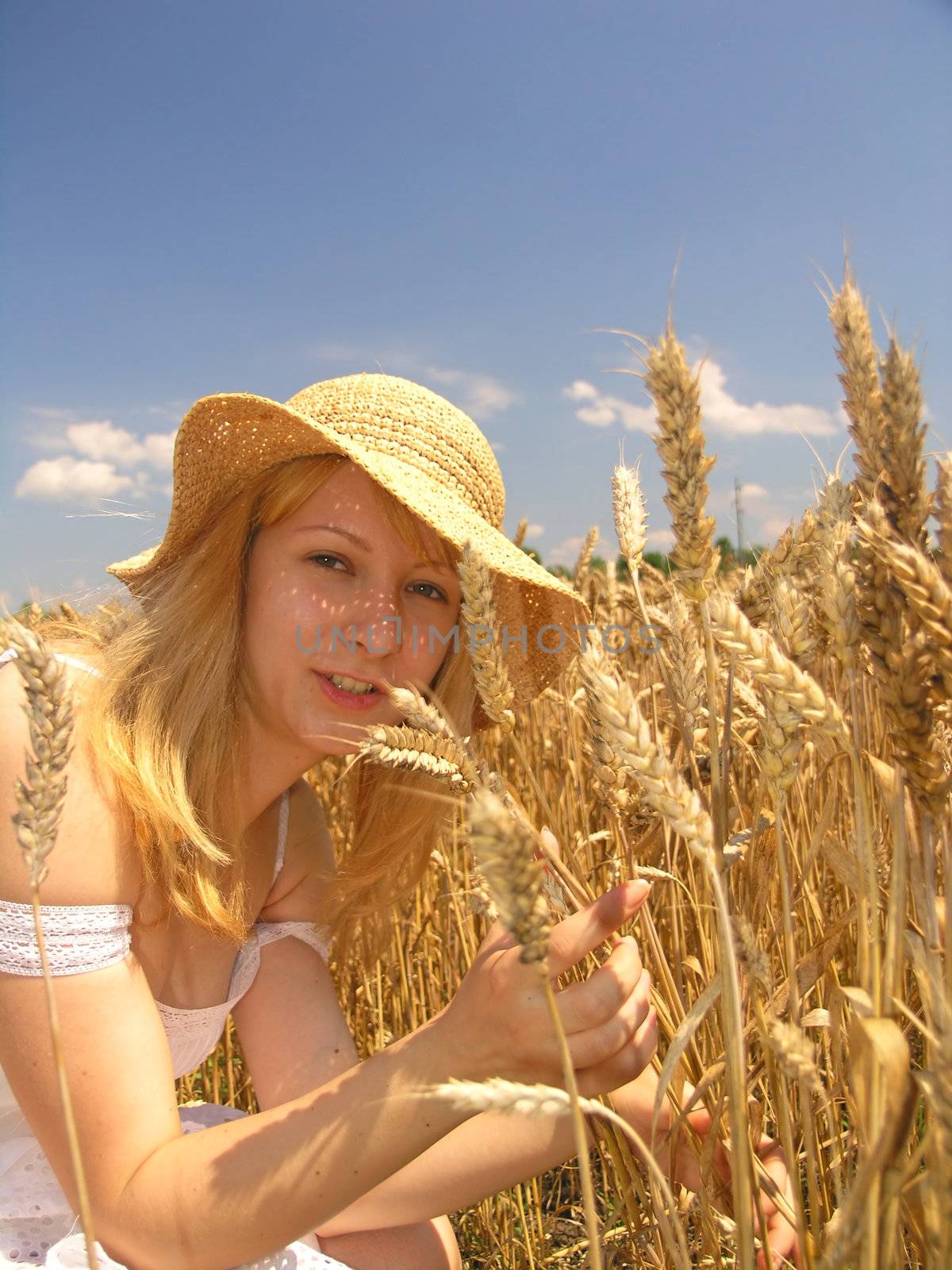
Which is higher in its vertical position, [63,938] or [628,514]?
[628,514]

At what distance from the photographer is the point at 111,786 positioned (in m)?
1.16

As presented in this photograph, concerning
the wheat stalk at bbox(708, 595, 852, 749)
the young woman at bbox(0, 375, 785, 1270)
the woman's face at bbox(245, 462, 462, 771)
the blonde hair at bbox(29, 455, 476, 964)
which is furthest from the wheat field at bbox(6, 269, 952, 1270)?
the blonde hair at bbox(29, 455, 476, 964)

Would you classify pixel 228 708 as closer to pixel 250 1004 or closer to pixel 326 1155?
pixel 250 1004

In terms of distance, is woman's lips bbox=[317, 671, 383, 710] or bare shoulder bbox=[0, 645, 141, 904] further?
woman's lips bbox=[317, 671, 383, 710]

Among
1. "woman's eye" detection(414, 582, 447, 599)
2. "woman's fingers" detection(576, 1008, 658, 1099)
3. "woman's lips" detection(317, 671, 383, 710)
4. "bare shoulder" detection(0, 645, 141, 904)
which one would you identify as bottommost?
"woman's fingers" detection(576, 1008, 658, 1099)

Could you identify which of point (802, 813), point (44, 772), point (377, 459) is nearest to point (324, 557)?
point (377, 459)

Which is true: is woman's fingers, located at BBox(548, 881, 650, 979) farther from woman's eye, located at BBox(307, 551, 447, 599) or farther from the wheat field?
woman's eye, located at BBox(307, 551, 447, 599)

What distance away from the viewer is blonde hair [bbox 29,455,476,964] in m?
1.21

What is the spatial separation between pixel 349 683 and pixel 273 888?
61 centimetres

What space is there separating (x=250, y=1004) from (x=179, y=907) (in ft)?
1.44

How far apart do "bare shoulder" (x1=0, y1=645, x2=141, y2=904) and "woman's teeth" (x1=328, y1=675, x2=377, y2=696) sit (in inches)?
13.1

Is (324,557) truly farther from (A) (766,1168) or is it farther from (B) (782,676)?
(A) (766,1168)

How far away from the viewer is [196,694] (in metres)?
1.36

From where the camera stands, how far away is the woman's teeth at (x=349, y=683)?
1.27 m
